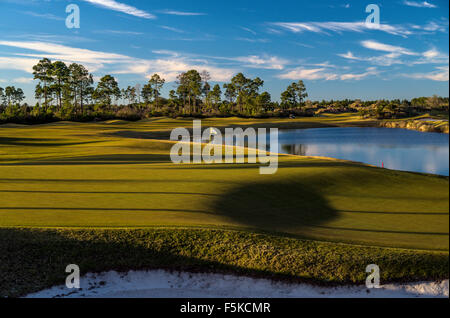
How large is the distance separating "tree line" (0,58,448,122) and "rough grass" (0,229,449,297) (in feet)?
234

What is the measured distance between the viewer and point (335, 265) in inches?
287

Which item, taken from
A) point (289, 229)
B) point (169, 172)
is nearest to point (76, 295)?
point (289, 229)

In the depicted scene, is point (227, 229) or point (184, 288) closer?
point (184, 288)

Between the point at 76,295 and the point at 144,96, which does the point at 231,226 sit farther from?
the point at 144,96

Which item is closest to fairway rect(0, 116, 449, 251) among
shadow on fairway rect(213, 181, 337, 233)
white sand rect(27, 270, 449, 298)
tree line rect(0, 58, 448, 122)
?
shadow on fairway rect(213, 181, 337, 233)

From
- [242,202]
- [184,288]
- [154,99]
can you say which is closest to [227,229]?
[184,288]

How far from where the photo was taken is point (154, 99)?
149m

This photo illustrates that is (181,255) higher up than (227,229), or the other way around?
(227,229)

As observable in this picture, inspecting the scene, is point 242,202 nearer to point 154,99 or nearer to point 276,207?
point 276,207

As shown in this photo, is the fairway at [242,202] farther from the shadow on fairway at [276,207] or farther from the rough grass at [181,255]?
the rough grass at [181,255]

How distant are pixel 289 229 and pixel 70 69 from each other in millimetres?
104427

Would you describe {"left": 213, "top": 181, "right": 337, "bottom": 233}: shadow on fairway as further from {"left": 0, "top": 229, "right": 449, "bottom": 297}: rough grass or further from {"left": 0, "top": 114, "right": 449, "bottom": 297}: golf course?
{"left": 0, "top": 229, "right": 449, "bottom": 297}: rough grass

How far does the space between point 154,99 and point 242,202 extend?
465 feet

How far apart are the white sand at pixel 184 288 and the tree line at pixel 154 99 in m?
72.7
